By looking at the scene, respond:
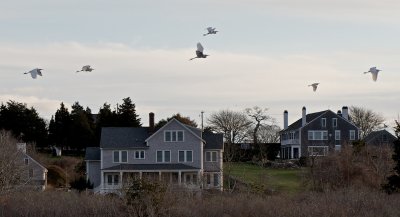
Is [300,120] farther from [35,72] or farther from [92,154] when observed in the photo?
[35,72]

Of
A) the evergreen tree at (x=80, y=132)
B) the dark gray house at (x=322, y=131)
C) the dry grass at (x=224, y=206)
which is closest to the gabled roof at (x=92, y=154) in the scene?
the evergreen tree at (x=80, y=132)

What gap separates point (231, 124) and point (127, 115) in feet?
61.4

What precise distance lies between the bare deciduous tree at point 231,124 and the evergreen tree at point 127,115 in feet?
52.4

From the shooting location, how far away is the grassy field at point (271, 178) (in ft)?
142

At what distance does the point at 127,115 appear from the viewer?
7794cm

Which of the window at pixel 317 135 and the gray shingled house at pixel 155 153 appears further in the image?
the window at pixel 317 135

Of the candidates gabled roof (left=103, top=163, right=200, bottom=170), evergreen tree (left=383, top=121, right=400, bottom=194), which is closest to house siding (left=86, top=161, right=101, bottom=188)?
gabled roof (left=103, top=163, right=200, bottom=170)

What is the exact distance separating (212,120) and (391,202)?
214 ft

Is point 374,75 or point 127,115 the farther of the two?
point 127,115

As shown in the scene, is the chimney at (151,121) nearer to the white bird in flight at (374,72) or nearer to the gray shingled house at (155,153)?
the gray shingled house at (155,153)

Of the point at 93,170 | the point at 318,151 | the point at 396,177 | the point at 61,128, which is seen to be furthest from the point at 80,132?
the point at 396,177

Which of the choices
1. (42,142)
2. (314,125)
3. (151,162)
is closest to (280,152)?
(314,125)

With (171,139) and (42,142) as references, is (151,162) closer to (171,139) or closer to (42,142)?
(171,139)

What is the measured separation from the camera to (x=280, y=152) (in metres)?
87.3
